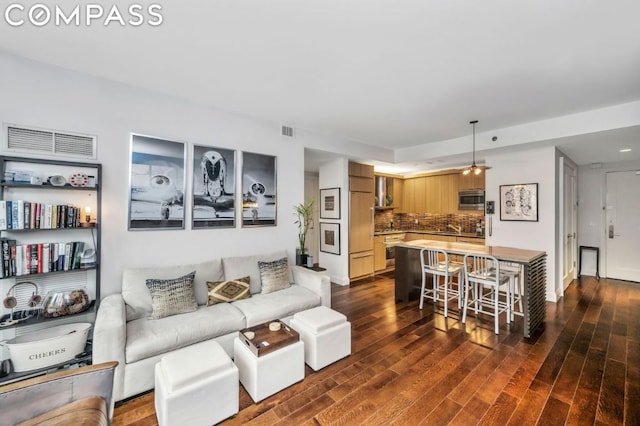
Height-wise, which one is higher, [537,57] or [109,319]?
[537,57]

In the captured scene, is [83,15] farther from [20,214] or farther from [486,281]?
[486,281]

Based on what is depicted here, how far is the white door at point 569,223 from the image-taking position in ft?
15.2

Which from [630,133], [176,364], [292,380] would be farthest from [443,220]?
[176,364]

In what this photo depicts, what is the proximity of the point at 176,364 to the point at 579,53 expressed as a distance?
13.0 feet

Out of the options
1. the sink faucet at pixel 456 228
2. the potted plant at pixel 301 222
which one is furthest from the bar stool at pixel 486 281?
the sink faucet at pixel 456 228

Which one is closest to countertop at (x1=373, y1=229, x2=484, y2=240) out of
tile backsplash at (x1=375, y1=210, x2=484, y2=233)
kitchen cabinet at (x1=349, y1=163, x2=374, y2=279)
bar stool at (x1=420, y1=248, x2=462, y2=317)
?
tile backsplash at (x1=375, y1=210, x2=484, y2=233)

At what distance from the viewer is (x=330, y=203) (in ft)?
17.9

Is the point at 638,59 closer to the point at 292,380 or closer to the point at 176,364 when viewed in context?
the point at 292,380

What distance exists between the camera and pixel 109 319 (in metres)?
2.07

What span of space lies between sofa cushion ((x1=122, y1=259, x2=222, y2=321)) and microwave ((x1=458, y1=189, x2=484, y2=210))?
5.55 m

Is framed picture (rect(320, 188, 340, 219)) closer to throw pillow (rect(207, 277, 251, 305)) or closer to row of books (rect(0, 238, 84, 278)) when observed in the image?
throw pillow (rect(207, 277, 251, 305))

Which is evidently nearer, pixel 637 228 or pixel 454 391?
pixel 454 391

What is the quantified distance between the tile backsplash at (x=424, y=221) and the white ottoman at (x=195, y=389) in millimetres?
5354

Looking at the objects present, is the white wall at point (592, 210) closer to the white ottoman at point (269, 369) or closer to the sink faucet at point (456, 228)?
the sink faucet at point (456, 228)
